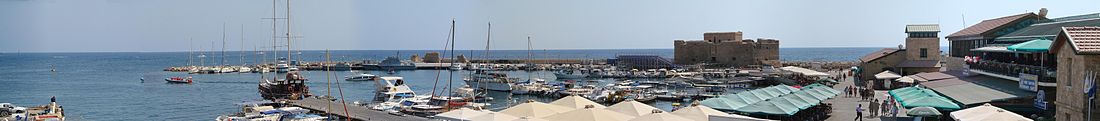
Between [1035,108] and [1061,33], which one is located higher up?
[1061,33]

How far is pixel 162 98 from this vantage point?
57625mm

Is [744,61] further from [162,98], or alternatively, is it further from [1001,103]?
[1001,103]

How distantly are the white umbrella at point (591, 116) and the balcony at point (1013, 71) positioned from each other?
8695 millimetres

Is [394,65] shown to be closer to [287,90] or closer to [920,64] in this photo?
[287,90]

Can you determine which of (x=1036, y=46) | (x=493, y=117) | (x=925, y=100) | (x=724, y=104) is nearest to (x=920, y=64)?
(x=724, y=104)

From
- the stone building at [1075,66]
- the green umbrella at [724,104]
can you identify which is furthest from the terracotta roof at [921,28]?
the stone building at [1075,66]

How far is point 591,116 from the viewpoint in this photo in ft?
77.0

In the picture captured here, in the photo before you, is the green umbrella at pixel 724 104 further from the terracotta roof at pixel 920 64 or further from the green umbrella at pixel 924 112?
the terracotta roof at pixel 920 64

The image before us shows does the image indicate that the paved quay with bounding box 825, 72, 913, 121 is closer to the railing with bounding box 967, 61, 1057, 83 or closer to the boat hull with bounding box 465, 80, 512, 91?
the railing with bounding box 967, 61, 1057, 83

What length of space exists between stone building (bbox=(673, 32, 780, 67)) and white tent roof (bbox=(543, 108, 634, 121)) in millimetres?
64495

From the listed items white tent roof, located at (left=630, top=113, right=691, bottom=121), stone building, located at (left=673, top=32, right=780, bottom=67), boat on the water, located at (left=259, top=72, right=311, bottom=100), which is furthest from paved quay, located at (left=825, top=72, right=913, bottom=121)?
Result: stone building, located at (left=673, top=32, right=780, bottom=67)

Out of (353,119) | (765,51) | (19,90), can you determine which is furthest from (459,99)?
(765,51)

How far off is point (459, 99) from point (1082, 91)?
98.4 feet

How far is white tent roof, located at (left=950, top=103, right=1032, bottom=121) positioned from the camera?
62.4ft
